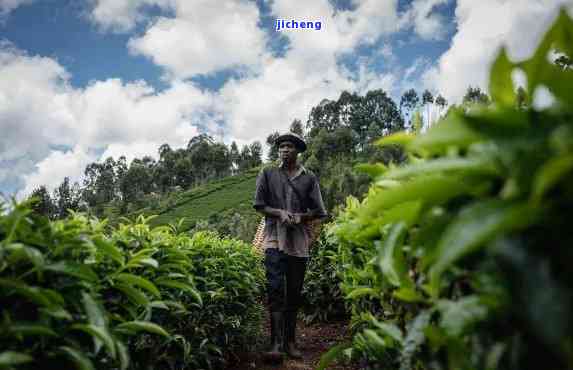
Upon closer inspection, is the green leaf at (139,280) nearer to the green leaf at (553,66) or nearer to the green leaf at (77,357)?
the green leaf at (77,357)

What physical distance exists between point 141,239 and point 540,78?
6.49ft

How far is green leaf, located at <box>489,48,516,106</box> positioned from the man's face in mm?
3842

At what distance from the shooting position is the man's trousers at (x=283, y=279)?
4301mm

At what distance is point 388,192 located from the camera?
857mm

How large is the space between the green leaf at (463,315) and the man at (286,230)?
11.5ft

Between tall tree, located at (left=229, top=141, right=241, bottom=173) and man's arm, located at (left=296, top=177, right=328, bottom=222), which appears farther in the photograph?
tall tree, located at (left=229, top=141, right=241, bottom=173)

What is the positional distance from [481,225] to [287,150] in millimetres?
4160

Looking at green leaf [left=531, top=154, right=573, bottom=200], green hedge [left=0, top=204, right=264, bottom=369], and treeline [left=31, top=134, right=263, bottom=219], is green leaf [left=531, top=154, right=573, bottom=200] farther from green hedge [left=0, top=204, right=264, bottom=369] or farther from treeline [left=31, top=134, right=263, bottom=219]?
treeline [left=31, top=134, right=263, bottom=219]

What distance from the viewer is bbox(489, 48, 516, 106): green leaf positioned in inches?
34.4

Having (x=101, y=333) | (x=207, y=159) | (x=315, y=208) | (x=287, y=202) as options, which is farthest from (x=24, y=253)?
(x=207, y=159)

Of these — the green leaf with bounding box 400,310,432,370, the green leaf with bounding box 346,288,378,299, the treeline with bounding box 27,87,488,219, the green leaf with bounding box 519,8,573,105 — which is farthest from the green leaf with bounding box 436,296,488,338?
the treeline with bounding box 27,87,488,219

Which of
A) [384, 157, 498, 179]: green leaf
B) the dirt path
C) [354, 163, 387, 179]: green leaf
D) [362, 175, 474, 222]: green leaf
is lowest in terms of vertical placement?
the dirt path

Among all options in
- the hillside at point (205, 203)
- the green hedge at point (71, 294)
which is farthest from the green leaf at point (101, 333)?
the hillside at point (205, 203)

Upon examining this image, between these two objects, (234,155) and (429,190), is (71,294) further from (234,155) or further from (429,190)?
(234,155)
